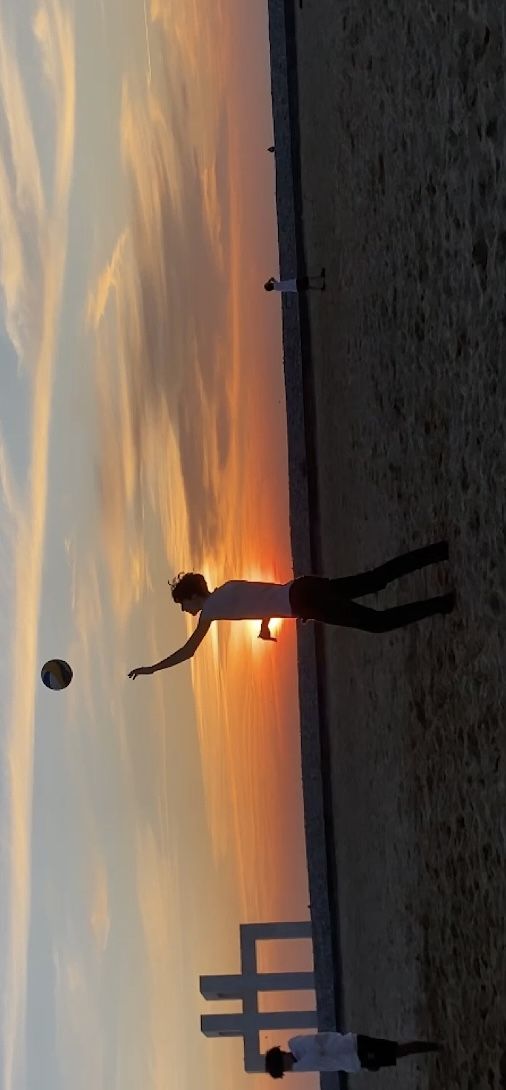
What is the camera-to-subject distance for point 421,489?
18.2 ft

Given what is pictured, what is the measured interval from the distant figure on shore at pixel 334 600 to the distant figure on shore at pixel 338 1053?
8.40 ft

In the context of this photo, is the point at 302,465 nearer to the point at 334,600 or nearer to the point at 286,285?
the point at 286,285

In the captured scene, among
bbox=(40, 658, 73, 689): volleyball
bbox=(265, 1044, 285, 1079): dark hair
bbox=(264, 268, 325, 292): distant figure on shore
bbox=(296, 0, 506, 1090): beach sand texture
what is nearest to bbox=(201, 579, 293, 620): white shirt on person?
bbox=(296, 0, 506, 1090): beach sand texture

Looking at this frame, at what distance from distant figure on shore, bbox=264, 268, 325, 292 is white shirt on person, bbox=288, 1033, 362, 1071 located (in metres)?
6.03

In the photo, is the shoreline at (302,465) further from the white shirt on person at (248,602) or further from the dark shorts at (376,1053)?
the white shirt on person at (248,602)

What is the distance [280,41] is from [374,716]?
7.16m

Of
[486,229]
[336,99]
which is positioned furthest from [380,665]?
[336,99]

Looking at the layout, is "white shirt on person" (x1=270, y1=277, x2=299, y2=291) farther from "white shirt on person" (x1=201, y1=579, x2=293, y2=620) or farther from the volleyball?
"white shirt on person" (x1=201, y1=579, x2=293, y2=620)

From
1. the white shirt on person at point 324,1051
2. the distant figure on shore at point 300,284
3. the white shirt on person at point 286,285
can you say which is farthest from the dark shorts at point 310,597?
the white shirt on person at point 286,285

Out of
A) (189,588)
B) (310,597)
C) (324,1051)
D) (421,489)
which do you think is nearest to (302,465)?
(421,489)

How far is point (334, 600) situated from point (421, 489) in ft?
3.42

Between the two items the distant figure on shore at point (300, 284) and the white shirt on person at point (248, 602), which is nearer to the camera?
the white shirt on person at point (248, 602)

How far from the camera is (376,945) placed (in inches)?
275

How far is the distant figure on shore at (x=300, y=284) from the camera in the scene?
9.09 metres
